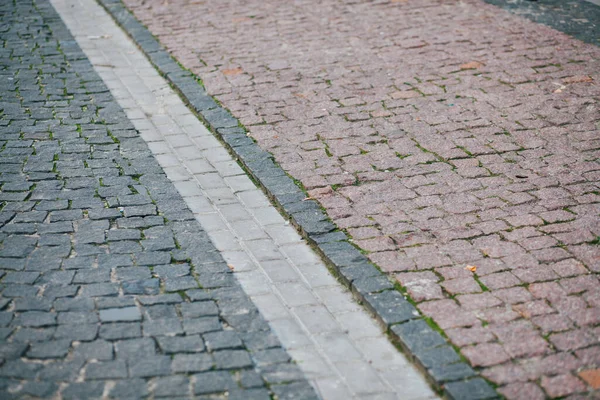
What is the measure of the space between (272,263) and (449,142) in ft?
8.21

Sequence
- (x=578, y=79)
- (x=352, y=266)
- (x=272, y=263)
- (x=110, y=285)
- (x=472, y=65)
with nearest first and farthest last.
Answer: (x=110, y=285)
(x=352, y=266)
(x=272, y=263)
(x=578, y=79)
(x=472, y=65)

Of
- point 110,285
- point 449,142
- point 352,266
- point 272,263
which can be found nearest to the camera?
point 110,285

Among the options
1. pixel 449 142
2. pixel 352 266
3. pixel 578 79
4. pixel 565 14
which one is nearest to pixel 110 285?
pixel 352 266

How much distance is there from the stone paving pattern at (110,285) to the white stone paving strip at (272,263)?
13 cm

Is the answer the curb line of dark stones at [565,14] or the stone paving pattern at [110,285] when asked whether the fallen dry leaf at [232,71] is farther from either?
the curb line of dark stones at [565,14]

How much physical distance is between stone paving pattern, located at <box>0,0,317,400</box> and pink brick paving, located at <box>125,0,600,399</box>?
3.76 ft

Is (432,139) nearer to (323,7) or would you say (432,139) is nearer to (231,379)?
(231,379)

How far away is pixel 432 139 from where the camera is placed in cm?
682

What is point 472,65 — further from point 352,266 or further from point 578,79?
point 352,266

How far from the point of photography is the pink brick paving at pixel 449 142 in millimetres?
4465

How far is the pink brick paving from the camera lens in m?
4.46

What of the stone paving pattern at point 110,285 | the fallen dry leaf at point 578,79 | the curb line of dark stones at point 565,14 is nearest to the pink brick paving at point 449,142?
the fallen dry leaf at point 578,79

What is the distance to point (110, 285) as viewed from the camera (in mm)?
4797

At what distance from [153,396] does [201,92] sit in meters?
4.79
